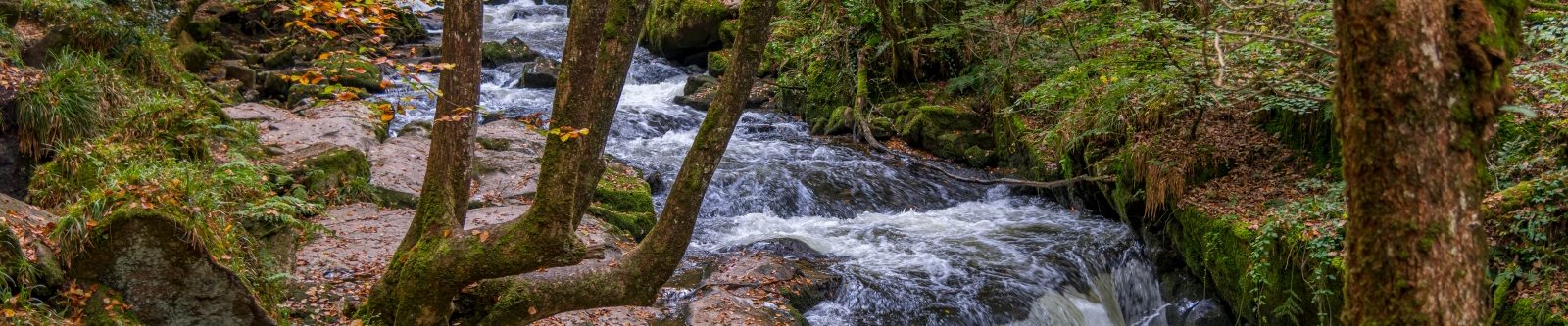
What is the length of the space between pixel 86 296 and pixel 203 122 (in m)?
4.78

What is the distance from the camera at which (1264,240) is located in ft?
22.1

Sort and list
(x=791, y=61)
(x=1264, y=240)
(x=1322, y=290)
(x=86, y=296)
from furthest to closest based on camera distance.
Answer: (x=791, y=61), (x=1264, y=240), (x=1322, y=290), (x=86, y=296)

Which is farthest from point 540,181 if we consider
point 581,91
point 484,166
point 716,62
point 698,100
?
point 716,62

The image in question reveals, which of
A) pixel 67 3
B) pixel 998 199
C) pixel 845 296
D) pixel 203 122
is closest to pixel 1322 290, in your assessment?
pixel 845 296

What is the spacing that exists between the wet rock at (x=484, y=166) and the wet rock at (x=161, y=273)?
3677 mm

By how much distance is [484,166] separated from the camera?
33.4 feet

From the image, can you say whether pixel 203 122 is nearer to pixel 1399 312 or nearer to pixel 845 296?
pixel 845 296

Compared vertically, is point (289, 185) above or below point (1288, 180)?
below

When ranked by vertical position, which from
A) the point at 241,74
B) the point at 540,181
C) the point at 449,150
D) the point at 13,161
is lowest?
the point at 241,74

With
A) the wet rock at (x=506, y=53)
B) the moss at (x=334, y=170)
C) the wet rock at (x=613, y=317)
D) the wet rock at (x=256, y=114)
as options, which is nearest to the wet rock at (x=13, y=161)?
the moss at (x=334, y=170)

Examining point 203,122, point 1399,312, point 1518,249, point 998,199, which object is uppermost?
point 1399,312

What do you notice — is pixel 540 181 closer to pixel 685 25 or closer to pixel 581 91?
pixel 581 91

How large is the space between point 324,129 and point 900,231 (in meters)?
7.08

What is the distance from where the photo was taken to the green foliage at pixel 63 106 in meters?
6.74
